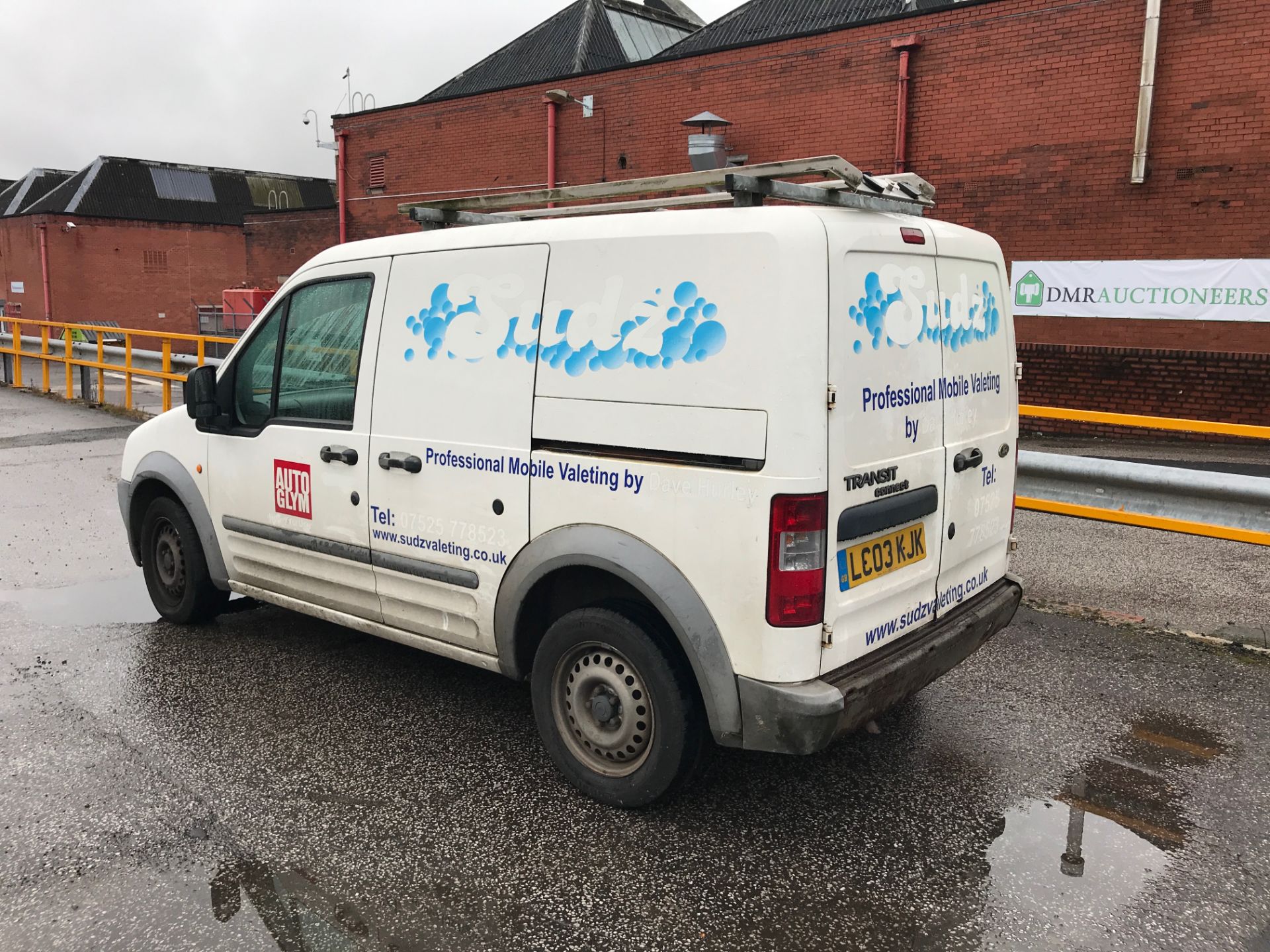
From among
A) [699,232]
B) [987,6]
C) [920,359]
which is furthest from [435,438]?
[987,6]

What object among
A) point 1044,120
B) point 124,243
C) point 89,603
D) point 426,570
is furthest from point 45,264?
point 426,570

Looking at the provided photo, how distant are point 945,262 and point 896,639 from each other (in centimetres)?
141

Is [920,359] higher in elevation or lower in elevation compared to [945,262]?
lower

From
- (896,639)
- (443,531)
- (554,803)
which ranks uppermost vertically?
(443,531)

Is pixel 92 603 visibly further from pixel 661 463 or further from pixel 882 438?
pixel 882 438

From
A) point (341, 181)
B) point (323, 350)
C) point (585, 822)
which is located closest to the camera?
point (585, 822)

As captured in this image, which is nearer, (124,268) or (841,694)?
(841,694)

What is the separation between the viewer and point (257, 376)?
4.86 m

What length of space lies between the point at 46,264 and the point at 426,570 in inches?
1820

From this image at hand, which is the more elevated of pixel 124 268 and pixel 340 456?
pixel 124 268

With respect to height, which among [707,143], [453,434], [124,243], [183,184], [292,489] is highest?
[183,184]

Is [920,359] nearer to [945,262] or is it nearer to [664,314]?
[945,262]

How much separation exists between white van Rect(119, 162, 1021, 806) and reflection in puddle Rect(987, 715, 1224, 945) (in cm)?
63

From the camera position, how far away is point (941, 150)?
1505 cm
